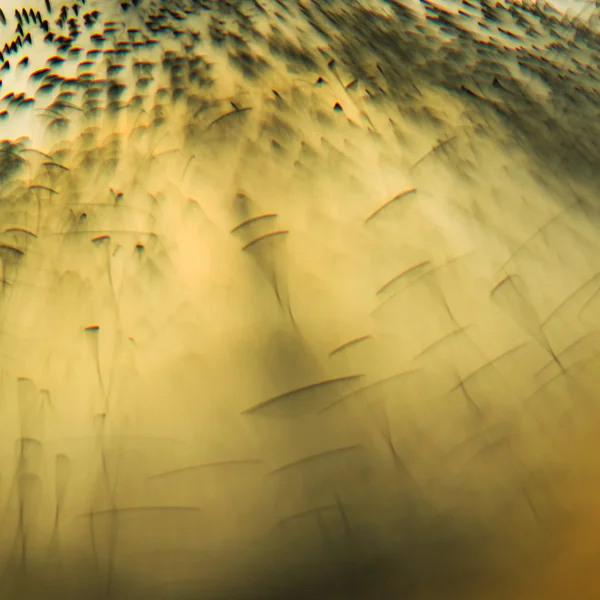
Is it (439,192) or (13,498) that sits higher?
(439,192)

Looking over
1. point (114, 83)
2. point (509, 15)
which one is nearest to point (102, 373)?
point (114, 83)

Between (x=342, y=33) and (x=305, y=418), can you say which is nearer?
(x=305, y=418)

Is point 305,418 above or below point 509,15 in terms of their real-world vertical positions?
A: below

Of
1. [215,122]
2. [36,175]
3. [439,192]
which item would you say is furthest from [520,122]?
[36,175]

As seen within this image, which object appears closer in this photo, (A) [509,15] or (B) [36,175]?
(B) [36,175]

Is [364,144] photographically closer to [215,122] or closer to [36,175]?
[215,122]

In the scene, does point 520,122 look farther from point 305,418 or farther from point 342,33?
point 305,418

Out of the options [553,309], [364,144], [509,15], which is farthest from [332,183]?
[509,15]
